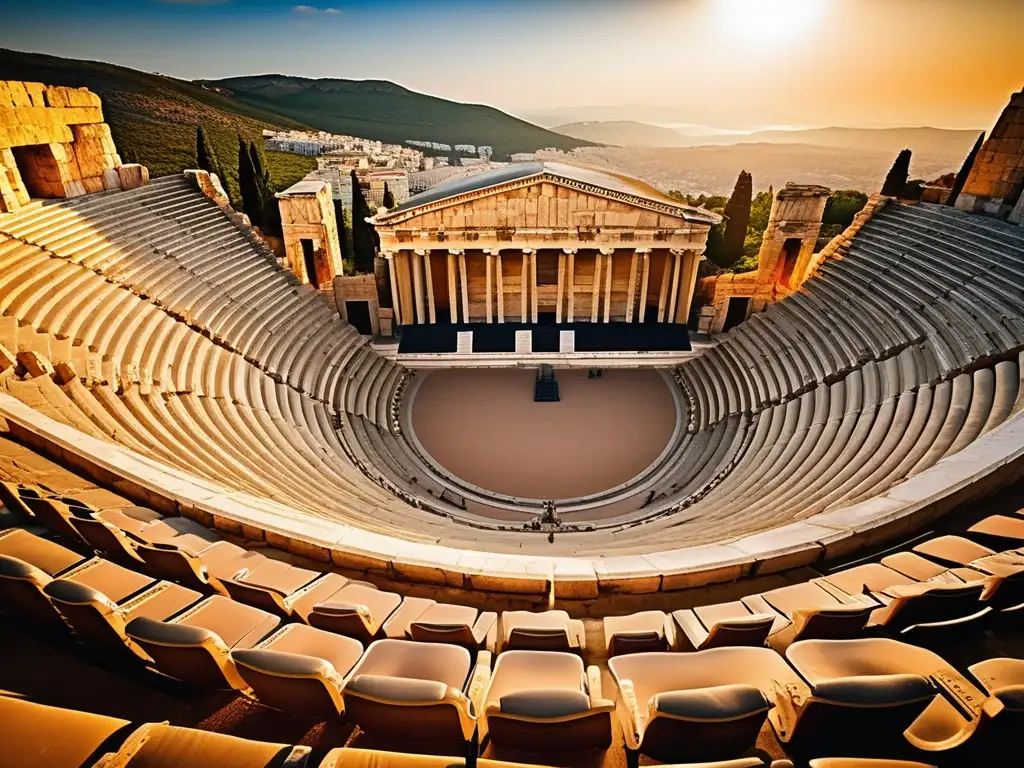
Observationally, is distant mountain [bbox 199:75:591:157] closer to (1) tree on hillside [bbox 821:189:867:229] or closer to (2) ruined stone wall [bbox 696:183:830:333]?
(1) tree on hillside [bbox 821:189:867:229]

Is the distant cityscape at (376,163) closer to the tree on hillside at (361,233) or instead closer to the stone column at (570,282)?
the tree on hillside at (361,233)

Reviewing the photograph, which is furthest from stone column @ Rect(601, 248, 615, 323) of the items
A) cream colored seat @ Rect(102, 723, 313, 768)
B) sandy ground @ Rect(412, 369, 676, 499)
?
cream colored seat @ Rect(102, 723, 313, 768)

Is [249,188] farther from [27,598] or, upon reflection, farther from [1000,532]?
[1000,532]

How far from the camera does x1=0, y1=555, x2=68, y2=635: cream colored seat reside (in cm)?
346

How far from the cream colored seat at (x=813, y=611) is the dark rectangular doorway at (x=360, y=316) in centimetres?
2007

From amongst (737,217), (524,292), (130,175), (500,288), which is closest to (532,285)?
(524,292)

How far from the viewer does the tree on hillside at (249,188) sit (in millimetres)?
26500

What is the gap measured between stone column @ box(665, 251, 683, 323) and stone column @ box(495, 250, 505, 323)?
738 cm

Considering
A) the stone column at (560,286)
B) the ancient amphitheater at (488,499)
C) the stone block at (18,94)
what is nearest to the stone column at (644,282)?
the ancient amphitheater at (488,499)

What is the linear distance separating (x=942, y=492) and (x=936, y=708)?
12.8 ft

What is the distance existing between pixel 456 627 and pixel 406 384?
16728mm

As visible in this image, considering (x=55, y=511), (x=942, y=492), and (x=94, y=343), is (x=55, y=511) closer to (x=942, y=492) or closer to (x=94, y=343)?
(x=94, y=343)

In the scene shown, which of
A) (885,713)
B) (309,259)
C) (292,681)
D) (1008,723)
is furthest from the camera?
(309,259)

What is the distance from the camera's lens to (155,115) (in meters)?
63.8
